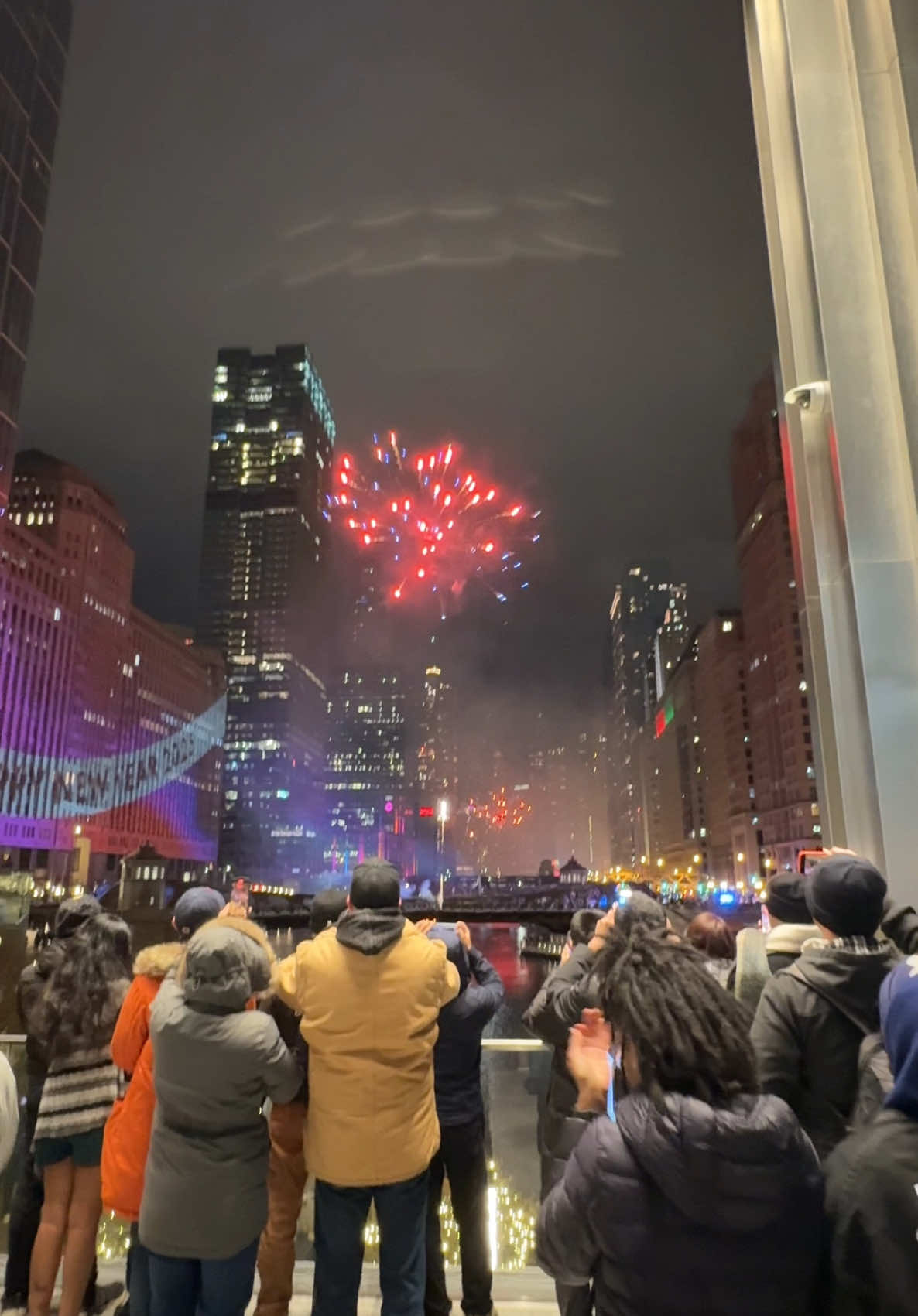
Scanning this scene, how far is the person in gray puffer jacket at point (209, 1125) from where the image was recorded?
2.38 m

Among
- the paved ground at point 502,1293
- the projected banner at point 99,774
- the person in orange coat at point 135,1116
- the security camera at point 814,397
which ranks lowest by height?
the paved ground at point 502,1293

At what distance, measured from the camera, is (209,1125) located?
2.42 metres

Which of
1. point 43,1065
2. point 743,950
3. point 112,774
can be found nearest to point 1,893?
point 43,1065

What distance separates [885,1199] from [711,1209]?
0.93 feet

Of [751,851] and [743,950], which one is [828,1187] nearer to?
[743,950]

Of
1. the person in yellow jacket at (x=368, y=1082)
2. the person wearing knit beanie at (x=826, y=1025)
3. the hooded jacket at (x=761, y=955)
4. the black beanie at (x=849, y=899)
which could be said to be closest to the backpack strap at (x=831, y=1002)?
the person wearing knit beanie at (x=826, y=1025)

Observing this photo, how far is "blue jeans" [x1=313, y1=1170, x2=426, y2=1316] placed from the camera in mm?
2617

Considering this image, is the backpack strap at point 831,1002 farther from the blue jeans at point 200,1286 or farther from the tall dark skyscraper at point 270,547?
the tall dark skyscraper at point 270,547

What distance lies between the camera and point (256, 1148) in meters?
2.50

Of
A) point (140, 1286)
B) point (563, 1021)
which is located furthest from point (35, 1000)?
point (563, 1021)

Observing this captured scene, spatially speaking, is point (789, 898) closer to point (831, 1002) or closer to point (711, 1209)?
point (831, 1002)

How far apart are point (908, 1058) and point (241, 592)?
155 m

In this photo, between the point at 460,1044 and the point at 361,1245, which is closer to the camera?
the point at 361,1245

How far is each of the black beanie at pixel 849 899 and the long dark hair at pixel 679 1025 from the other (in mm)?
757
